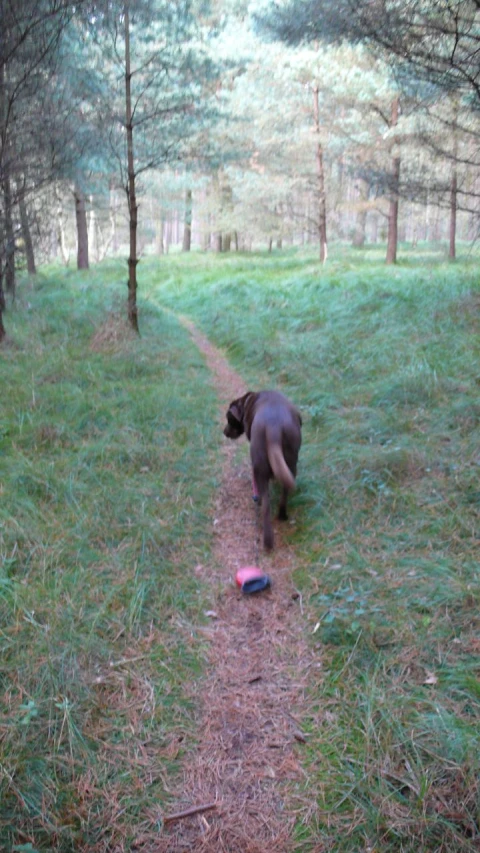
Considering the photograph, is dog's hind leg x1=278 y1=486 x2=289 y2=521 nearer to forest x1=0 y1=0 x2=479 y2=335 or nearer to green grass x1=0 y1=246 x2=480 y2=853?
green grass x1=0 y1=246 x2=480 y2=853

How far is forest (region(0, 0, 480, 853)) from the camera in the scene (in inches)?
94.6

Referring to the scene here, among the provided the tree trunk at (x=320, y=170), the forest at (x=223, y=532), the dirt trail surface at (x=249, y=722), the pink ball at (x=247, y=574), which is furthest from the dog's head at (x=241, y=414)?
the tree trunk at (x=320, y=170)

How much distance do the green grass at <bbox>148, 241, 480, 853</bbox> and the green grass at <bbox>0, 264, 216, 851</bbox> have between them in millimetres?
796

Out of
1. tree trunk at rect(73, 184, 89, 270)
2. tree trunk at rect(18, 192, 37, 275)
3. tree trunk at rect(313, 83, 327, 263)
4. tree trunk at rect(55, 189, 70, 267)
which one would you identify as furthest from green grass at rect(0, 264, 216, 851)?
tree trunk at rect(73, 184, 89, 270)

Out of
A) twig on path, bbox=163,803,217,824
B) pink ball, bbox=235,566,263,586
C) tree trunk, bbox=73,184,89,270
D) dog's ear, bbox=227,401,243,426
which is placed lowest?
twig on path, bbox=163,803,217,824

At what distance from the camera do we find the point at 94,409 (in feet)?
21.2

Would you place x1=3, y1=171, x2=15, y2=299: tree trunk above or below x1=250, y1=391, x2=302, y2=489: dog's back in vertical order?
above

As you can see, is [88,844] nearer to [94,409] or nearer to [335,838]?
[335,838]

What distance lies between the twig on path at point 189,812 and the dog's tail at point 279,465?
2.27 metres

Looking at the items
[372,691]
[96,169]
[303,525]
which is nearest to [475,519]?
[303,525]

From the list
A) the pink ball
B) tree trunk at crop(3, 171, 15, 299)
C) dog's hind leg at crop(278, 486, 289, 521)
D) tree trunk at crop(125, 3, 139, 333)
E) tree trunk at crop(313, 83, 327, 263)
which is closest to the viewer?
the pink ball

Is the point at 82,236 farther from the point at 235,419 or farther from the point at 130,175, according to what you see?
the point at 235,419

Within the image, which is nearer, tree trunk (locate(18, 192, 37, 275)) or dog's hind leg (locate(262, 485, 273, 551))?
dog's hind leg (locate(262, 485, 273, 551))

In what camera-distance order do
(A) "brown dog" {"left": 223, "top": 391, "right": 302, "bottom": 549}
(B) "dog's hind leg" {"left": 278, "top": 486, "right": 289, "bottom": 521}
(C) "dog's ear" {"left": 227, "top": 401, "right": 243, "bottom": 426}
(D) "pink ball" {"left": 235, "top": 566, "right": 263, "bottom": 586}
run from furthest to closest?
(C) "dog's ear" {"left": 227, "top": 401, "right": 243, "bottom": 426}
(B) "dog's hind leg" {"left": 278, "top": 486, "right": 289, "bottom": 521}
(A) "brown dog" {"left": 223, "top": 391, "right": 302, "bottom": 549}
(D) "pink ball" {"left": 235, "top": 566, "right": 263, "bottom": 586}
